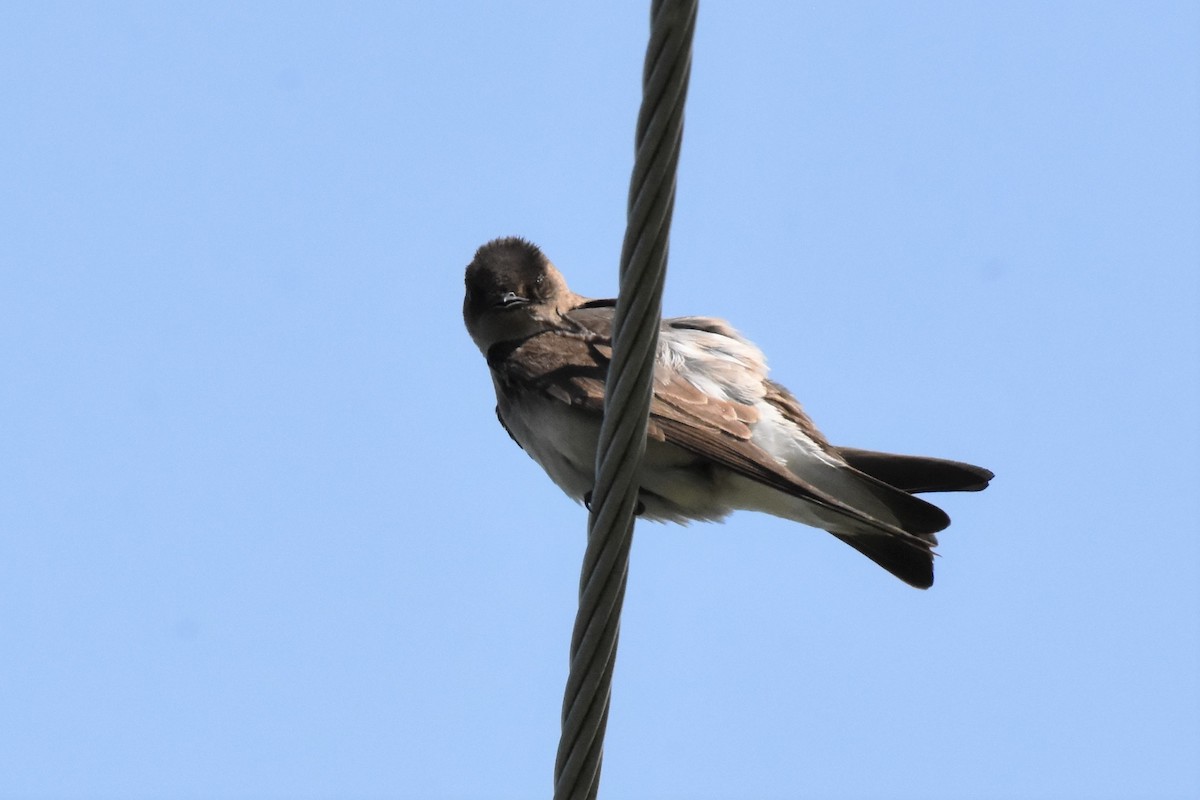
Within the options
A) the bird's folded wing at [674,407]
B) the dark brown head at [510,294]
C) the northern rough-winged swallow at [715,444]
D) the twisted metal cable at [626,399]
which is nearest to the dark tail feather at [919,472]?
the northern rough-winged swallow at [715,444]

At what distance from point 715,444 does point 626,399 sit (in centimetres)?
277

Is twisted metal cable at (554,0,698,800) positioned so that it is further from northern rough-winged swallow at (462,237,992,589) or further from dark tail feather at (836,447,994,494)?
dark tail feather at (836,447,994,494)

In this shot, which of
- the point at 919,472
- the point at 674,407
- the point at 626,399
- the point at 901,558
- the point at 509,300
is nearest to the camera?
the point at 626,399

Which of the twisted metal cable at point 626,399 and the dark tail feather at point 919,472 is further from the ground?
the dark tail feather at point 919,472

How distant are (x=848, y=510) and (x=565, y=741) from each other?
2.44 metres

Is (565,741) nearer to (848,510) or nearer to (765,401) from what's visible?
(848,510)

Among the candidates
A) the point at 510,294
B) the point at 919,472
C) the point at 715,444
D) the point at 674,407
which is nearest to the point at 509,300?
the point at 510,294

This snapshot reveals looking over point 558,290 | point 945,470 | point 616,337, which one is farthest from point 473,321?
point 616,337

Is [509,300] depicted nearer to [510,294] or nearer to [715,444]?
[510,294]

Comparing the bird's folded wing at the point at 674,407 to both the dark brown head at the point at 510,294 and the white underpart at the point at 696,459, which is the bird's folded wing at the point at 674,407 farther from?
the dark brown head at the point at 510,294

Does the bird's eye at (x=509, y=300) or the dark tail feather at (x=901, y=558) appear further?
the bird's eye at (x=509, y=300)

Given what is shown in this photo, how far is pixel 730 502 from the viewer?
21.1 feet

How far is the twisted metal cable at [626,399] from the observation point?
306cm

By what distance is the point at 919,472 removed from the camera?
21.4 ft
